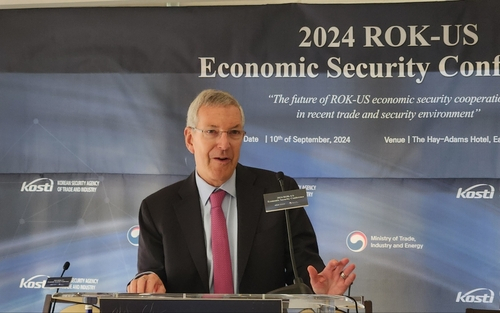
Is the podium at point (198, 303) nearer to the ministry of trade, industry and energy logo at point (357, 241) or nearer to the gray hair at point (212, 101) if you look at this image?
the gray hair at point (212, 101)

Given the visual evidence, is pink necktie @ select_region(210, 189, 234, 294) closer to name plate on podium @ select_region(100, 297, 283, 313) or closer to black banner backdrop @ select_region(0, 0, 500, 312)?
name plate on podium @ select_region(100, 297, 283, 313)

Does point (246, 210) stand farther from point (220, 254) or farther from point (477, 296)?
point (477, 296)

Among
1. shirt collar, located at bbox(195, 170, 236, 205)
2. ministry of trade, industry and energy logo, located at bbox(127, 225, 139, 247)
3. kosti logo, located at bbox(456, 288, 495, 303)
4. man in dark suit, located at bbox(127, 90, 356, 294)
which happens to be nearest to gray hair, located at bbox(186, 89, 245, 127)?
man in dark suit, located at bbox(127, 90, 356, 294)

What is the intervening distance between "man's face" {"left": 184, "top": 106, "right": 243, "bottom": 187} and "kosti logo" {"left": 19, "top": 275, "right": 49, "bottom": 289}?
2.14 metres

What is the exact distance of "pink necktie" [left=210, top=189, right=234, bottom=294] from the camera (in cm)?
310

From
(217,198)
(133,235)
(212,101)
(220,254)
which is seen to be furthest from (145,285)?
(133,235)

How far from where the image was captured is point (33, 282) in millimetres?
4828

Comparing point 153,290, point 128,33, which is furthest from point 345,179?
point 153,290

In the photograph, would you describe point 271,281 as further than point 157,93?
No

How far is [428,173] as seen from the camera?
15.3 feet

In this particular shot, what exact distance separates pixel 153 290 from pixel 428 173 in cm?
260

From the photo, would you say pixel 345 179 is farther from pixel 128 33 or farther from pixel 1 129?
pixel 1 129

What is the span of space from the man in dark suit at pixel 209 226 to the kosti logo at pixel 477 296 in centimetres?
174

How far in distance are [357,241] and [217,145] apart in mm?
1891
